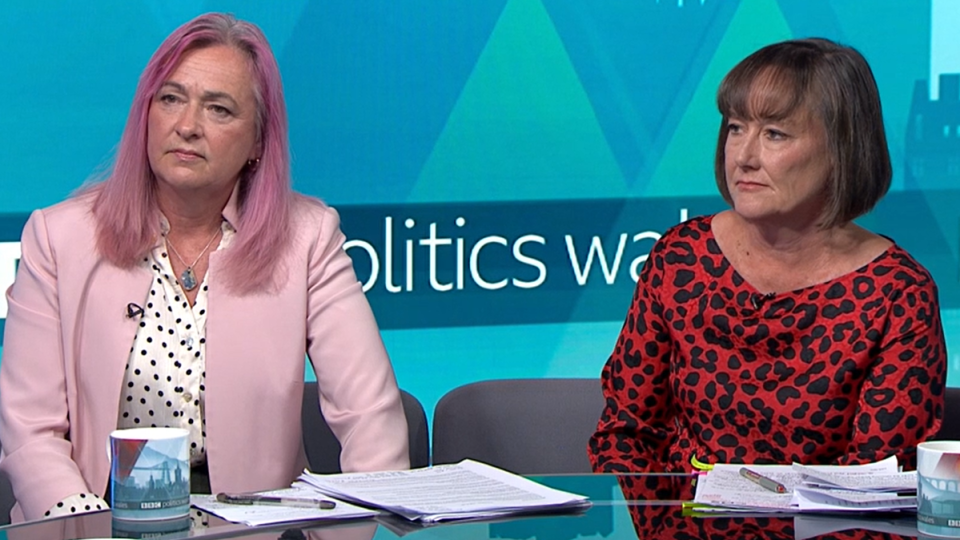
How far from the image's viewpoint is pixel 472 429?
2.89 m

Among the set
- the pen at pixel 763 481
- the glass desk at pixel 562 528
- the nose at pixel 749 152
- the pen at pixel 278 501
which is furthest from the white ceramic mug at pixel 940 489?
the nose at pixel 749 152

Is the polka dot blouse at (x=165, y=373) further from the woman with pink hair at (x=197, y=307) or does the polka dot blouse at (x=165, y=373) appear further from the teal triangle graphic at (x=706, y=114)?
the teal triangle graphic at (x=706, y=114)

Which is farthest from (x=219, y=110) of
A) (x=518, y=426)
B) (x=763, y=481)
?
(x=763, y=481)

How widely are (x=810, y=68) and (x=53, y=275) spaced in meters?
1.42

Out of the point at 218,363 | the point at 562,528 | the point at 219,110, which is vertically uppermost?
the point at 219,110

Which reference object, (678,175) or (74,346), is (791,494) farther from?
(678,175)

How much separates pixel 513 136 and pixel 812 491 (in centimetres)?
211

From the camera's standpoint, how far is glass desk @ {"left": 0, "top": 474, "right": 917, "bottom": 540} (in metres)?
1.72

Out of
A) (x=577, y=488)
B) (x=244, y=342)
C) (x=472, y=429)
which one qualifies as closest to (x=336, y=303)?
(x=244, y=342)

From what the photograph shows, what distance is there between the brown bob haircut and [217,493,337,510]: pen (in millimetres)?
1171

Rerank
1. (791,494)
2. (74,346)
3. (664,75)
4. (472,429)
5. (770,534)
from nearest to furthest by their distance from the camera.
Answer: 1. (770,534)
2. (791,494)
3. (74,346)
4. (472,429)
5. (664,75)

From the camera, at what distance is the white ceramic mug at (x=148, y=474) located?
5.60 ft

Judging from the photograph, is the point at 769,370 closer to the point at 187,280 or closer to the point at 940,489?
the point at 940,489

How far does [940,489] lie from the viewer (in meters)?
1.75
